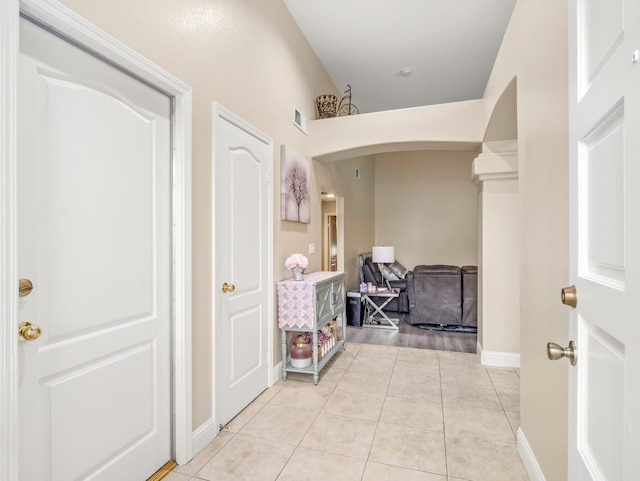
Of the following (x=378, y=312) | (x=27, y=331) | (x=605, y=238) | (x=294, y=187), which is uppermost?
(x=294, y=187)

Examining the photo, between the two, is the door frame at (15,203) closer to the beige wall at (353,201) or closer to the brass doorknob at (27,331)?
the brass doorknob at (27,331)

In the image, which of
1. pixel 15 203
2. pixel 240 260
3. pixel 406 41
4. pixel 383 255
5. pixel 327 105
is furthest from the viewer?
pixel 383 255

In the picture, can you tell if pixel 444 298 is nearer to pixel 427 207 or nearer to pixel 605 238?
pixel 427 207

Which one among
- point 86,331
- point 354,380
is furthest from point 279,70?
point 354,380

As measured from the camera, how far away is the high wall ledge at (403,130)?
3258mm

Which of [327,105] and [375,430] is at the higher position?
[327,105]

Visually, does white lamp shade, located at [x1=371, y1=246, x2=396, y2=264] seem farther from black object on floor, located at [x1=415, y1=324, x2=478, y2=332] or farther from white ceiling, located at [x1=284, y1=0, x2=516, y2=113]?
white ceiling, located at [x1=284, y1=0, x2=516, y2=113]

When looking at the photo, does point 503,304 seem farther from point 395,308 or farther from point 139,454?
point 139,454

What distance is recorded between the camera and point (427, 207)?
7816mm

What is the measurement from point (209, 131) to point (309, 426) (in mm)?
2003

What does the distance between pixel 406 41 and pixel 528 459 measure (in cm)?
371

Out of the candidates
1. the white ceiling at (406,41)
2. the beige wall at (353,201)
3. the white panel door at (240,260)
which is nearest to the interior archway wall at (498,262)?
the white ceiling at (406,41)

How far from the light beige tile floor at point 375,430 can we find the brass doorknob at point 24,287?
1.24 meters

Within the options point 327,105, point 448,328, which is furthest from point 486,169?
point 448,328
